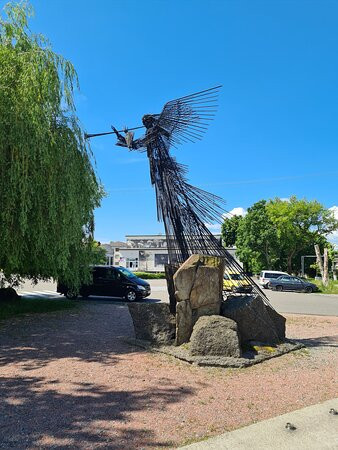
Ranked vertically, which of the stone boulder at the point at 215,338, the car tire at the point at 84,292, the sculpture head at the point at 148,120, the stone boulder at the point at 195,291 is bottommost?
the stone boulder at the point at 215,338

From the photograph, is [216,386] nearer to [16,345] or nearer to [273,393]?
[273,393]

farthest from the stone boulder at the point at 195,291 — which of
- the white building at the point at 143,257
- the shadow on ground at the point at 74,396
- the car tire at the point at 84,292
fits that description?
the white building at the point at 143,257

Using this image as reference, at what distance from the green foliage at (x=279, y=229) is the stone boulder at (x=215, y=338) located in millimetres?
33458

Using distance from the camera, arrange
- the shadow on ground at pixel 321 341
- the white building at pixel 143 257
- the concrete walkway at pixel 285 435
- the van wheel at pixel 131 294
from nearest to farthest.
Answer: the concrete walkway at pixel 285 435, the shadow on ground at pixel 321 341, the van wheel at pixel 131 294, the white building at pixel 143 257

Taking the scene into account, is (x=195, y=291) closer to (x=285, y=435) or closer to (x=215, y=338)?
(x=215, y=338)

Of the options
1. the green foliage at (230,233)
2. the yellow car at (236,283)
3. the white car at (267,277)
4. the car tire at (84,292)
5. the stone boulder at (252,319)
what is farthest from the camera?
the green foliage at (230,233)

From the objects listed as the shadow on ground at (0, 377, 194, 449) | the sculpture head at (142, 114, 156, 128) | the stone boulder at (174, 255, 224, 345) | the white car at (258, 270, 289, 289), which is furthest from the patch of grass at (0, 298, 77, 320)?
the white car at (258, 270, 289, 289)

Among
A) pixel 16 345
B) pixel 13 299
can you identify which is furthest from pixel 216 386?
pixel 13 299

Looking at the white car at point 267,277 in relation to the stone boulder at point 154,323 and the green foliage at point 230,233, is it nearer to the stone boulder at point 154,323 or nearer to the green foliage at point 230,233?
the stone boulder at point 154,323

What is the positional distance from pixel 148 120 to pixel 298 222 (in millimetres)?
34925

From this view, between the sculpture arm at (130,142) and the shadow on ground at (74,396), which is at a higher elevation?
the sculpture arm at (130,142)

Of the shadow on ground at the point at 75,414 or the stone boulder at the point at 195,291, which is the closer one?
the shadow on ground at the point at 75,414

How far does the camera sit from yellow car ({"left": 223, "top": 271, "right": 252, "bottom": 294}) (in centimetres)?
708

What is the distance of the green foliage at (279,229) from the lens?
38375 mm
